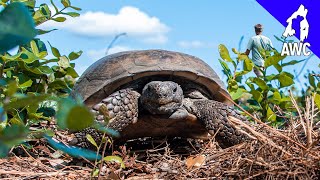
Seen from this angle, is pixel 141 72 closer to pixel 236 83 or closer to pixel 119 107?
pixel 119 107

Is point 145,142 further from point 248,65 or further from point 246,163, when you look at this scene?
point 246,163

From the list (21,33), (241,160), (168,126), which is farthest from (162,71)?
(21,33)

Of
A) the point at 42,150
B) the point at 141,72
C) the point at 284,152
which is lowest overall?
the point at 42,150

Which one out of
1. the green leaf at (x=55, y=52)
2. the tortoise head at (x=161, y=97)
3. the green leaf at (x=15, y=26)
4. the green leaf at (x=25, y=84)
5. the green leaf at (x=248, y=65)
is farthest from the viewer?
the green leaf at (x=248, y=65)

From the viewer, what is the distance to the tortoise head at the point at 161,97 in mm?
2602

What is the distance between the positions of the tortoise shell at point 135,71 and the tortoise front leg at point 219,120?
0.19 m

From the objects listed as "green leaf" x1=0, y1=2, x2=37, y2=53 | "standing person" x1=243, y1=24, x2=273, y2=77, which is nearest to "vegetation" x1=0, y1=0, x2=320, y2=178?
"green leaf" x1=0, y1=2, x2=37, y2=53

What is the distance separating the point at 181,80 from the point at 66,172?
0.98 metres

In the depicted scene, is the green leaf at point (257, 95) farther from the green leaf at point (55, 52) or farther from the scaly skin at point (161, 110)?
the green leaf at point (55, 52)

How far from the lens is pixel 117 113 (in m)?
2.64

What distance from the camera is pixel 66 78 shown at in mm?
3350

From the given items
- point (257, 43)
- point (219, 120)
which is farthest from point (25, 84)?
point (257, 43)

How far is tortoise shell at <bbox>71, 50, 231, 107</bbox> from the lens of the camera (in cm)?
278

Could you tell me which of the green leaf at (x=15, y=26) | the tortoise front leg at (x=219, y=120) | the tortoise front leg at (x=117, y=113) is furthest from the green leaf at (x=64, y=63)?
the green leaf at (x=15, y=26)
